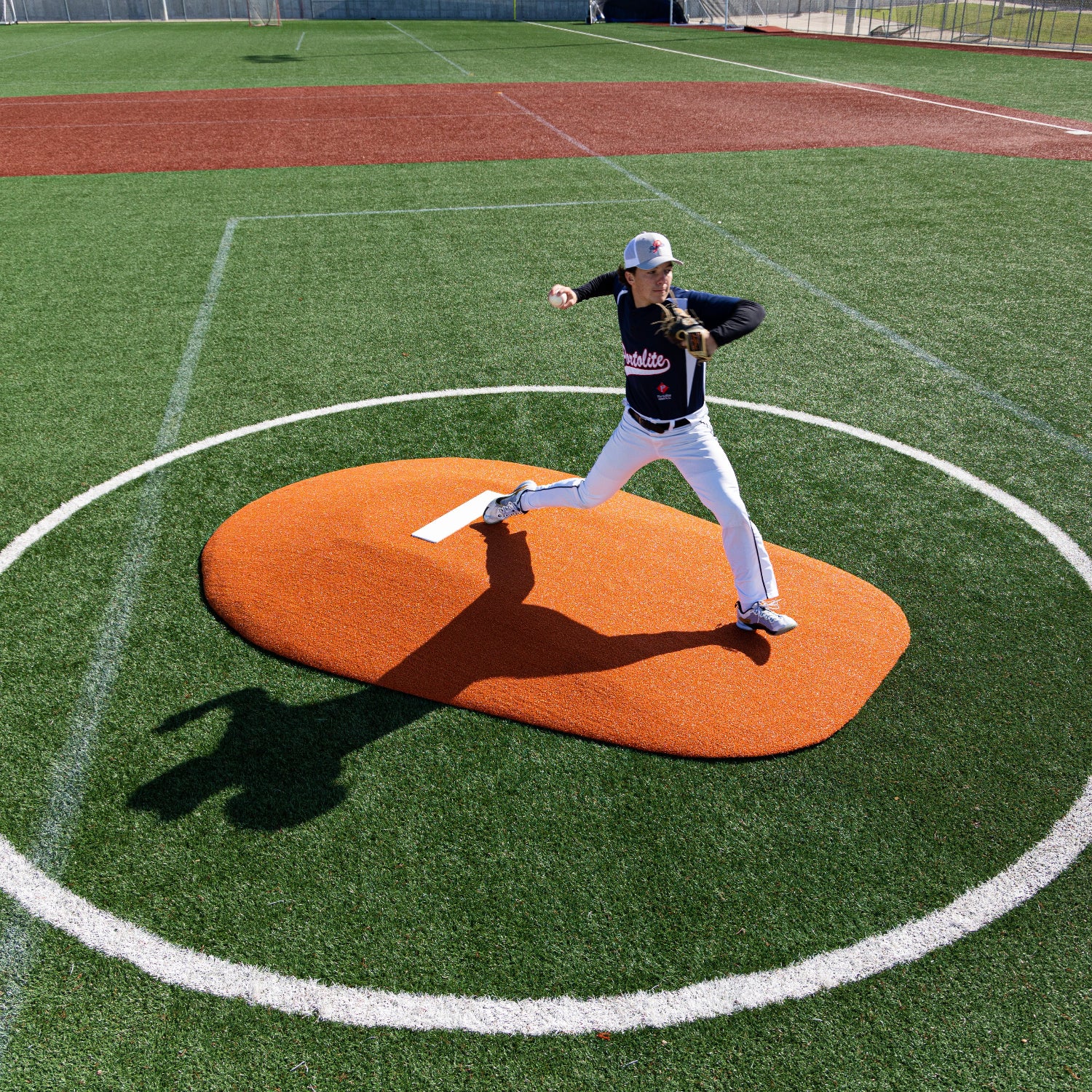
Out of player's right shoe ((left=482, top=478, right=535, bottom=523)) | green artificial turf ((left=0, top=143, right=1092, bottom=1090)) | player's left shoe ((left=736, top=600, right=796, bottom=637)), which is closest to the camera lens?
green artificial turf ((left=0, top=143, right=1092, bottom=1090))

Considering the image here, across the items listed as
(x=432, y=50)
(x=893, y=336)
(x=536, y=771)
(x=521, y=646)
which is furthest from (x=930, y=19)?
(x=536, y=771)

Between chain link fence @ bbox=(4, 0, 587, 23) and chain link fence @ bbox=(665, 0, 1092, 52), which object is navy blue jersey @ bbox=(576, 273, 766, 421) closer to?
chain link fence @ bbox=(665, 0, 1092, 52)

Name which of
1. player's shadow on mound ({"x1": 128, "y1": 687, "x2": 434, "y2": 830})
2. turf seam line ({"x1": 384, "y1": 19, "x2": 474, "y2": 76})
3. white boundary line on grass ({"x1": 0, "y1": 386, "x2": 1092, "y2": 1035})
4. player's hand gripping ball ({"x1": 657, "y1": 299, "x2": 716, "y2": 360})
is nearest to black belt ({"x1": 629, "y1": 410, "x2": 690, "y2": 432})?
player's hand gripping ball ({"x1": 657, "y1": 299, "x2": 716, "y2": 360})

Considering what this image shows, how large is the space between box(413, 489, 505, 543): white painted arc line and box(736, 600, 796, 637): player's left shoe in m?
2.04

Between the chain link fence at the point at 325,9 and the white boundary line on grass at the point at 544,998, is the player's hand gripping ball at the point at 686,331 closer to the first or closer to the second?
the white boundary line on grass at the point at 544,998

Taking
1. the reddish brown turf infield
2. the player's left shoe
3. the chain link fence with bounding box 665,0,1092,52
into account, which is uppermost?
the chain link fence with bounding box 665,0,1092,52

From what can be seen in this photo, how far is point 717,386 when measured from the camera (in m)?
9.23

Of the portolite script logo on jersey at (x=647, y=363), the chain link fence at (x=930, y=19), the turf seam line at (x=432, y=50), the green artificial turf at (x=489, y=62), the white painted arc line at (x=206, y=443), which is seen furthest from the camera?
the chain link fence at (x=930, y=19)

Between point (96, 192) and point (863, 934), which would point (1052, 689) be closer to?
point (863, 934)

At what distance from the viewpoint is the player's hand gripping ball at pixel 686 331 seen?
15.9ft

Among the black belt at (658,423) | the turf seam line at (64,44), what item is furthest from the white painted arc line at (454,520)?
the turf seam line at (64,44)

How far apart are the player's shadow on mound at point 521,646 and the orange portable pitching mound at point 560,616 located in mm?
10

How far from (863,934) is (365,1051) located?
2134 millimetres

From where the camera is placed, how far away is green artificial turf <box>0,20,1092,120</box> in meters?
28.5
